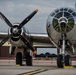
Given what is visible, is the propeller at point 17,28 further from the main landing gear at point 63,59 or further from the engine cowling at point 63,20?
the main landing gear at point 63,59

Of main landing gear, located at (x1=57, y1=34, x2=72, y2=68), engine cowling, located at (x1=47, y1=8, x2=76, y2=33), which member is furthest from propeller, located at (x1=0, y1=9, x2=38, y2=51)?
main landing gear, located at (x1=57, y1=34, x2=72, y2=68)

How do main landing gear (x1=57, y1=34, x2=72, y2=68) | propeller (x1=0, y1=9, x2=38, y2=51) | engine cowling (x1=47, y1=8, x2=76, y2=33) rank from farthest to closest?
propeller (x1=0, y1=9, x2=38, y2=51)
engine cowling (x1=47, y1=8, x2=76, y2=33)
main landing gear (x1=57, y1=34, x2=72, y2=68)

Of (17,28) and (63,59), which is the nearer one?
(63,59)

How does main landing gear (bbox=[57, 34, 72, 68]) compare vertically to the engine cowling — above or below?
below

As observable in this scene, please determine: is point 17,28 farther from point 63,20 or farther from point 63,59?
point 63,59

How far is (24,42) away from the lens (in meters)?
23.8

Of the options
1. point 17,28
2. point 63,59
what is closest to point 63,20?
point 63,59

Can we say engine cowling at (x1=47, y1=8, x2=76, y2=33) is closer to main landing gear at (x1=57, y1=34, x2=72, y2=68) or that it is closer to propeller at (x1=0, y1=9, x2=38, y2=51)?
main landing gear at (x1=57, y1=34, x2=72, y2=68)

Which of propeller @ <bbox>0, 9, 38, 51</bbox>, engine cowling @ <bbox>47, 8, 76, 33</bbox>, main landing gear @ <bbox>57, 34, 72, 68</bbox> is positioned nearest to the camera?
main landing gear @ <bbox>57, 34, 72, 68</bbox>

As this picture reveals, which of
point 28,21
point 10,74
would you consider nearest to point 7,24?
point 28,21

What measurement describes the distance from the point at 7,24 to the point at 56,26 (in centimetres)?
507

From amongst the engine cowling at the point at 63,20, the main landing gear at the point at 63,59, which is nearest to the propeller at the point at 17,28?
the engine cowling at the point at 63,20

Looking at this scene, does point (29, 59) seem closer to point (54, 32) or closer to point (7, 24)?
point (7, 24)

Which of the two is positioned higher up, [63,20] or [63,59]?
[63,20]
